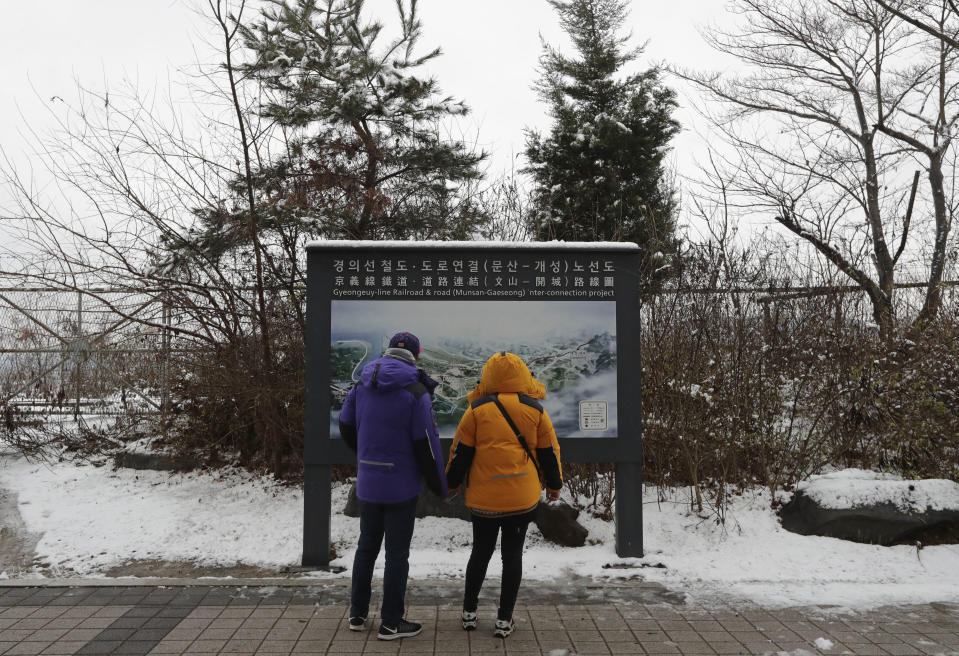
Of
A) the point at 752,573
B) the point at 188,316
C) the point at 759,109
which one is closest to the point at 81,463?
the point at 188,316

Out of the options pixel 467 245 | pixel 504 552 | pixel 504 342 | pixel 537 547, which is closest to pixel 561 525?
pixel 537 547

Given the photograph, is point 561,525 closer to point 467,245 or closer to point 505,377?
point 505,377

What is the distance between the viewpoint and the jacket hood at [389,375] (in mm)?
3789

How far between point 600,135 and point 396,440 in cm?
1552

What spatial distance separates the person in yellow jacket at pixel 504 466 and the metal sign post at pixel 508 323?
143 centimetres

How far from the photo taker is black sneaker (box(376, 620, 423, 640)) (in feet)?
12.4

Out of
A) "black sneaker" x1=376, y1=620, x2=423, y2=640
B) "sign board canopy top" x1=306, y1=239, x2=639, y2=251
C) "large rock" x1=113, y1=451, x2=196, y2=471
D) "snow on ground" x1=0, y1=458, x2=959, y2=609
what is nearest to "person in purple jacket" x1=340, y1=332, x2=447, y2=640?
"black sneaker" x1=376, y1=620, x2=423, y2=640

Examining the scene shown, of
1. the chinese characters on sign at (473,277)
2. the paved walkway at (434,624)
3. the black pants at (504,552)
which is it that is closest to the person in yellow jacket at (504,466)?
the black pants at (504,552)

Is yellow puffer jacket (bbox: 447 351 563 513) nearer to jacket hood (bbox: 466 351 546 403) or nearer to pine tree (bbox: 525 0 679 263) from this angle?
jacket hood (bbox: 466 351 546 403)

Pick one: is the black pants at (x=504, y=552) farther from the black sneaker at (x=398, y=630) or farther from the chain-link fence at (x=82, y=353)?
the chain-link fence at (x=82, y=353)

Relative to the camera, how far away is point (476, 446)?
381cm

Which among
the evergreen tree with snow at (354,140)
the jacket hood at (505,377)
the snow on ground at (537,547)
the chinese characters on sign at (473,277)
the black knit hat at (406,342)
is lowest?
the snow on ground at (537,547)

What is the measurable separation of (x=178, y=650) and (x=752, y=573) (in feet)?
13.8

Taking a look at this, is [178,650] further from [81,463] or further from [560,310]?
[81,463]
